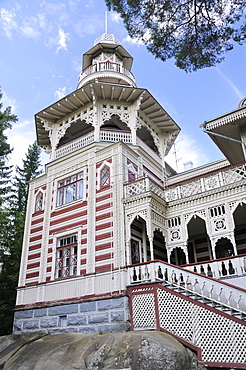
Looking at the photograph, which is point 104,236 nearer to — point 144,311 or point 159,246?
point 159,246

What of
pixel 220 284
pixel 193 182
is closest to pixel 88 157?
pixel 193 182

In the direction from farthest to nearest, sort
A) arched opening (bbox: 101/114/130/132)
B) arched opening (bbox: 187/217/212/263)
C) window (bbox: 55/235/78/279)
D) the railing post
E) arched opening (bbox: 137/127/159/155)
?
arched opening (bbox: 137/127/159/155), arched opening (bbox: 101/114/130/132), arched opening (bbox: 187/217/212/263), window (bbox: 55/235/78/279), the railing post

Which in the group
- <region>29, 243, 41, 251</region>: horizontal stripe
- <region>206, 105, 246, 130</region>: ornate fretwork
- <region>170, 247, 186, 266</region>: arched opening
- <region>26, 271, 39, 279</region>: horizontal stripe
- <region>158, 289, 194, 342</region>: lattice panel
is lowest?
<region>158, 289, 194, 342</region>: lattice panel

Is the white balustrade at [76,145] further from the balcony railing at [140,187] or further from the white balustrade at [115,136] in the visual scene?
the balcony railing at [140,187]

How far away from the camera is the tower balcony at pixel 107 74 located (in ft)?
69.3

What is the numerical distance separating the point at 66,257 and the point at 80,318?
3.13m

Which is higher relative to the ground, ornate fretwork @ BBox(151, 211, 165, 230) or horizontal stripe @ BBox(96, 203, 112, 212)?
horizontal stripe @ BBox(96, 203, 112, 212)

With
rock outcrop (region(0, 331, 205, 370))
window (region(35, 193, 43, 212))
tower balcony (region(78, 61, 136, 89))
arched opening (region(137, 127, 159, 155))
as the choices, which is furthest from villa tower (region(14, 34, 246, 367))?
tower balcony (region(78, 61, 136, 89))

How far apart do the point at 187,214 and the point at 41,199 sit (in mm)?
8726

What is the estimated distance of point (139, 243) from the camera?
50.2 feet

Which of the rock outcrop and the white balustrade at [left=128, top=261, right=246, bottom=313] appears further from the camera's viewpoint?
the white balustrade at [left=128, top=261, right=246, bottom=313]

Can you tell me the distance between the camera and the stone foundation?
12375 millimetres

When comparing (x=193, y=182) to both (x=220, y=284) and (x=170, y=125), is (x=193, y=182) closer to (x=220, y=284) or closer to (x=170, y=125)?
(x=220, y=284)

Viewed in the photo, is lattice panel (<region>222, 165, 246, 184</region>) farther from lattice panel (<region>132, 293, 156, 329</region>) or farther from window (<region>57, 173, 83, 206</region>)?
window (<region>57, 173, 83, 206</region>)
